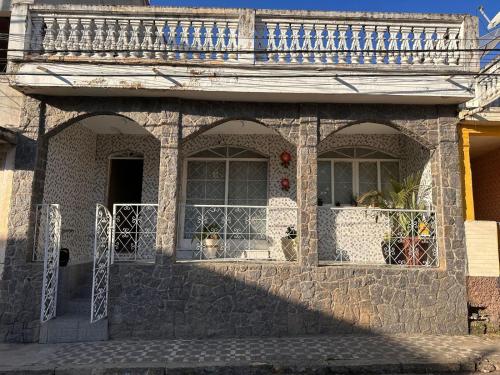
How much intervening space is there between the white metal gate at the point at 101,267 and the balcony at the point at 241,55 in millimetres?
2261

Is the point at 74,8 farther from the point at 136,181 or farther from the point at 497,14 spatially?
the point at 497,14

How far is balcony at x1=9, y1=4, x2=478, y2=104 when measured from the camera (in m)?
6.58

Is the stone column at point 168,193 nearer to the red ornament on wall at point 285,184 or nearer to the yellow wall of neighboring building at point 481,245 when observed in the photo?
the red ornament on wall at point 285,184

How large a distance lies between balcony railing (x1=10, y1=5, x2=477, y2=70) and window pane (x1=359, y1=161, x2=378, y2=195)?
3103mm

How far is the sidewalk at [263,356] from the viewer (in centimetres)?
507

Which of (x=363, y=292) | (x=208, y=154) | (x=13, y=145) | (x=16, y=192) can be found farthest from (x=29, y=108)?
(x=363, y=292)

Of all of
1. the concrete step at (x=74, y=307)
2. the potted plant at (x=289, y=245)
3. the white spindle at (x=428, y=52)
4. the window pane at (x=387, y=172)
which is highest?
the white spindle at (x=428, y=52)

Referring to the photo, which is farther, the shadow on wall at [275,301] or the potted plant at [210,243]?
the potted plant at [210,243]

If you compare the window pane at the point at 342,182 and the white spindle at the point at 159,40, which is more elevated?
the white spindle at the point at 159,40

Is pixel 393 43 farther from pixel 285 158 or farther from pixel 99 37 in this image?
pixel 99 37

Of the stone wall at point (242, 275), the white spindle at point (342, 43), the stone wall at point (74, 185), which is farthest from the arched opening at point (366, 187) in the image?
the stone wall at point (74, 185)

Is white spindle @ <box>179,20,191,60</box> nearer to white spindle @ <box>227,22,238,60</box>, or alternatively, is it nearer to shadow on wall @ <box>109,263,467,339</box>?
white spindle @ <box>227,22,238,60</box>

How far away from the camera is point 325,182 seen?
31.0 feet

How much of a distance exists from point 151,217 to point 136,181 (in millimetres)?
1298
